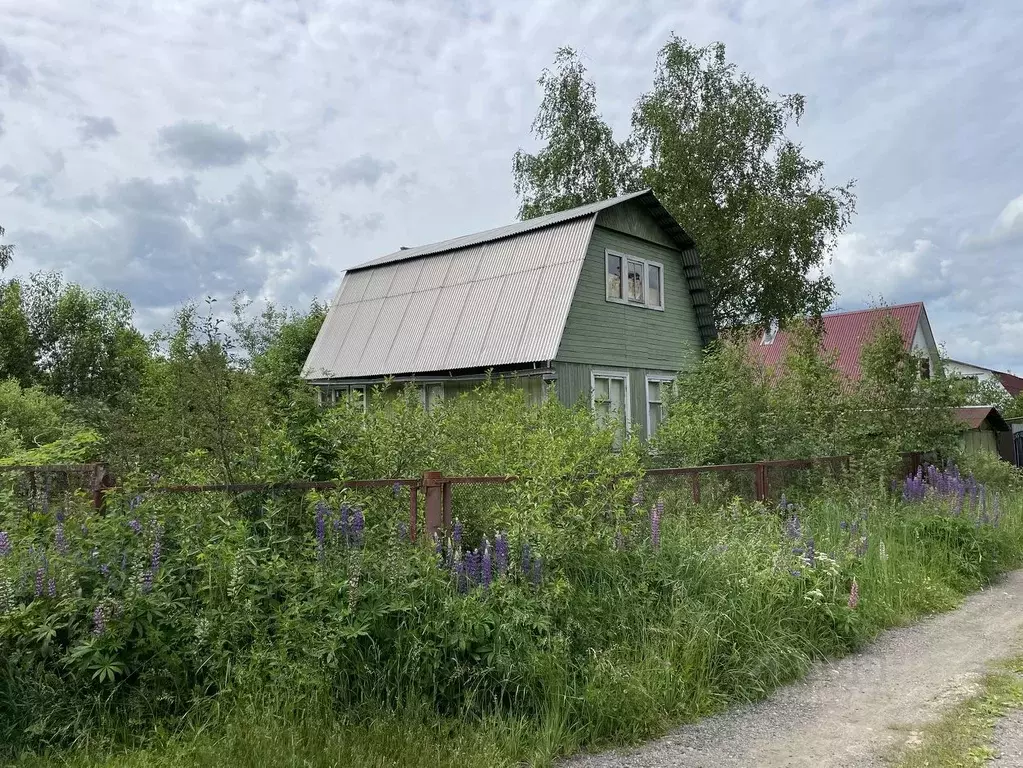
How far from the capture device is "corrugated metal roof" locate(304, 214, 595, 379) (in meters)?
16.2

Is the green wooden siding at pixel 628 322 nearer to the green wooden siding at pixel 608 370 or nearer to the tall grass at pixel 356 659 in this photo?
the green wooden siding at pixel 608 370

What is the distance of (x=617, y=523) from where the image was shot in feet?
17.5

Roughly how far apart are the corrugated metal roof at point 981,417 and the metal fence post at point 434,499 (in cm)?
1944

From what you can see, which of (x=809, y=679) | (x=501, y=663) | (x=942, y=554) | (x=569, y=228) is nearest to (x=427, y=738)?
(x=501, y=663)

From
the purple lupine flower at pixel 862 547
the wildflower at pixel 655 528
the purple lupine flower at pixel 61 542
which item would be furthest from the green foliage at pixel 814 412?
the purple lupine flower at pixel 61 542

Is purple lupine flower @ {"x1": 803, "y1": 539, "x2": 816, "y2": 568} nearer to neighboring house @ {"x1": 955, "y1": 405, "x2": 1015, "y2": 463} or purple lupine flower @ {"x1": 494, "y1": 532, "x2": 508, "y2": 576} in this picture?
purple lupine flower @ {"x1": 494, "y1": 532, "x2": 508, "y2": 576}

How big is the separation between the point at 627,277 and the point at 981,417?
1123 cm

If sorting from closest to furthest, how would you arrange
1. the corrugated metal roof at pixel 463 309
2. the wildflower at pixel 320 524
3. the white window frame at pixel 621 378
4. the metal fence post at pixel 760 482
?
1. the wildflower at pixel 320 524
2. the metal fence post at pixel 760 482
3. the corrugated metal roof at pixel 463 309
4. the white window frame at pixel 621 378

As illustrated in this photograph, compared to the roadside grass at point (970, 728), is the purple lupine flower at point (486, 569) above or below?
above

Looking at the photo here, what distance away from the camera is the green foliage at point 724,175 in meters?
22.6

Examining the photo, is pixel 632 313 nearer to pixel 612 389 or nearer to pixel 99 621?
pixel 612 389

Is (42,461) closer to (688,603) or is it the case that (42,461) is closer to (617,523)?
(617,523)

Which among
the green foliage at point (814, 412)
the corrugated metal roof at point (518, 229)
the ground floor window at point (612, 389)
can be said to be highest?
the corrugated metal roof at point (518, 229)

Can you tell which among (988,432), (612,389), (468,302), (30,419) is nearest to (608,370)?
(612,389)
